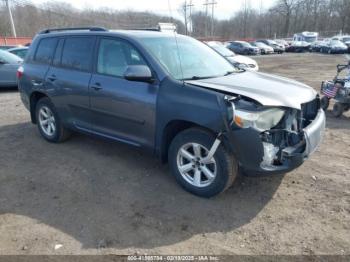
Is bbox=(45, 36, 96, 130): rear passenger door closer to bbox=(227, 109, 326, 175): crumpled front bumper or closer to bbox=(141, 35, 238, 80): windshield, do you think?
bbox=(141, 35, 238, 80): windshield

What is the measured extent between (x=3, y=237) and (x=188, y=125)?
2.21 m

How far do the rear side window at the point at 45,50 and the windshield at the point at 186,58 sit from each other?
1.99m

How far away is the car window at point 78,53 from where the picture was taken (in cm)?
485

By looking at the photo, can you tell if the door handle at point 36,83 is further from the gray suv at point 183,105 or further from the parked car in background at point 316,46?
the parked car in background at point 316,46

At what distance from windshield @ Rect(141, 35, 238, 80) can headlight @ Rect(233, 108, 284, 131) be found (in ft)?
3.23

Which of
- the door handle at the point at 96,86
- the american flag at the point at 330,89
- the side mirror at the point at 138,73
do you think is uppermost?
the side mirror at the point at 138,73

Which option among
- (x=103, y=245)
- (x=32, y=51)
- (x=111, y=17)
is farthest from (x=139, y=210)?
(x=111, y=17)

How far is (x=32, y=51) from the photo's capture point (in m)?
5.99

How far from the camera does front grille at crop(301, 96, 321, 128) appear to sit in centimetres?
411

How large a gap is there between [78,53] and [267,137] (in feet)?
10.1

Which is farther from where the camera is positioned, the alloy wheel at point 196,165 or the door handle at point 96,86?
the door handle at point 96,86

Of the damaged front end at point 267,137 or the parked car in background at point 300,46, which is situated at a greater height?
the damaged front end at point 267,137

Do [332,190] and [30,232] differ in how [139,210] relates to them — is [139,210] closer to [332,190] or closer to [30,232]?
[30,232]

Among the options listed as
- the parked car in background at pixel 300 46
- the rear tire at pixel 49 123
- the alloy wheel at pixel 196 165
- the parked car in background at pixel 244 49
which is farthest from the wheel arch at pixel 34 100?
the parked car in background at pixel 300 46
